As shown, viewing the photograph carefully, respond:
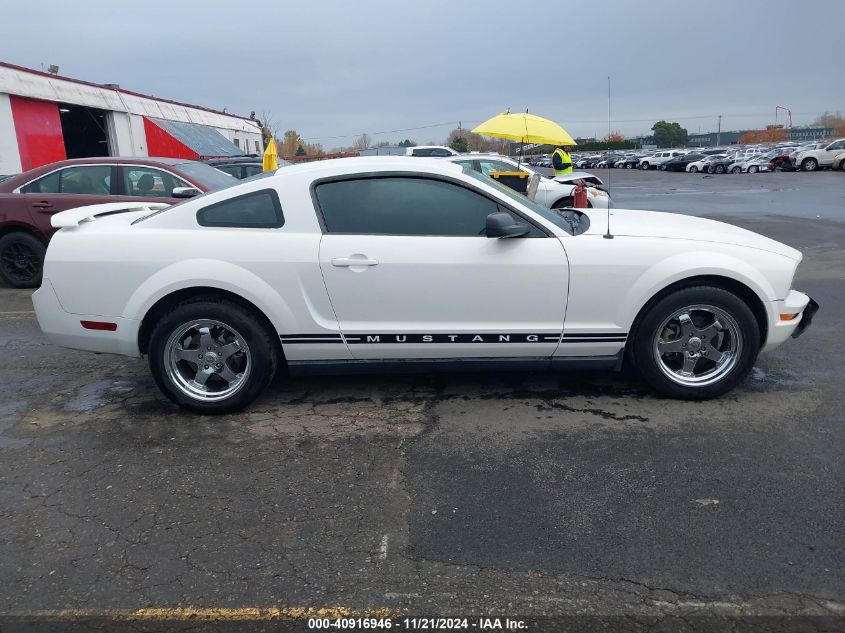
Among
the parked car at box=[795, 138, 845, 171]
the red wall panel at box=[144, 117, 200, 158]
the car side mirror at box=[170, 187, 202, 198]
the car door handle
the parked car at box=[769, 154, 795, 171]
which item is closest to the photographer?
the car door handle

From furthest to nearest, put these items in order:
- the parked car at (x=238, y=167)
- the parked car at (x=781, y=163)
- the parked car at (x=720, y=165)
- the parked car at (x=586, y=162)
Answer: the parked car at (x=586, y=162), the parked car at (x=720, y=165), the parked car at (x=781, y=163), the parked car at (x=238, y=167)

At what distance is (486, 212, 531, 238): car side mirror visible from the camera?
161 inches

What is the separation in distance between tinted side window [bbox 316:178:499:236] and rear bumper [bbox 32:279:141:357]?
1467 millimetres

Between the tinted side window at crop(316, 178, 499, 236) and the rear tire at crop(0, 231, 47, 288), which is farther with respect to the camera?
the rear tire at crop(0, 231, 47, 288)

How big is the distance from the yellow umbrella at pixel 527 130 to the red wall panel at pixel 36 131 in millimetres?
15564

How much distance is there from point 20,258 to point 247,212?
5.80 meters

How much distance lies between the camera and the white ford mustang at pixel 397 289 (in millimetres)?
4223

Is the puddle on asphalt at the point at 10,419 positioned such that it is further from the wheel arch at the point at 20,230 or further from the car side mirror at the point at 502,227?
the wheel arch at the point at 20,230

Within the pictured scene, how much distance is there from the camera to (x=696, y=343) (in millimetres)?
4363

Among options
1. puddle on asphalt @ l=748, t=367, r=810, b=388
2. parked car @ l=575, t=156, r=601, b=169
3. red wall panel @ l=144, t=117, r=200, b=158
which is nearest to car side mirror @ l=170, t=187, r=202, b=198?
puddle on asphalt @ l=748, t=367, r=810, b=388

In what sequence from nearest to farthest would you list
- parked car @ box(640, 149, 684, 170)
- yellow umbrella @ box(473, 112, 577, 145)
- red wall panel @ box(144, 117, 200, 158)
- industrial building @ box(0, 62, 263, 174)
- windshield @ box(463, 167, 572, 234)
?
windshield @ box(463, 167, 572, 234)
yellow umbrella @ box(473, 112, 577, 145)
industrial building @ box(0, 62, 263, 174)
red wall panel @ box(144, 117, 200, 158)
parked car @ box(640, 149, 684, 170)

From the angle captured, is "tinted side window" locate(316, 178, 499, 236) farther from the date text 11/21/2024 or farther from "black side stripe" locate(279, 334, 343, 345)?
the date text 11/21/2024

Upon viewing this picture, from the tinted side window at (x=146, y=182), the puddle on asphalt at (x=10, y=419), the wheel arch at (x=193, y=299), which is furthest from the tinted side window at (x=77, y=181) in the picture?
the wheel arch at (x=193, y=299)

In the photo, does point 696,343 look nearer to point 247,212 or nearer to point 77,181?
point 247,212
